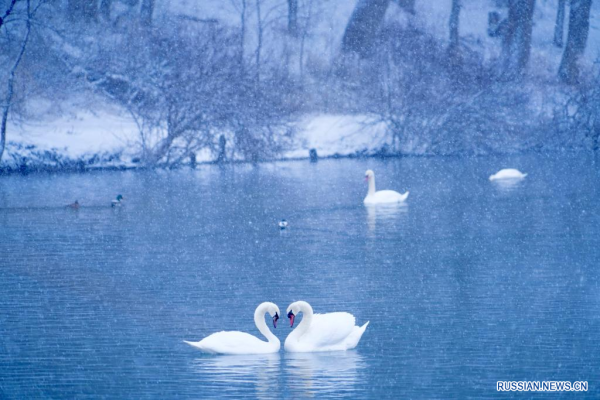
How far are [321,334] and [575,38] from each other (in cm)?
4128

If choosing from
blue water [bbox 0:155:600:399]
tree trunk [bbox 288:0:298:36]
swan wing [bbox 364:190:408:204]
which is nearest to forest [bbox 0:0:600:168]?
tree trunk [bbox 288:0:298:36]

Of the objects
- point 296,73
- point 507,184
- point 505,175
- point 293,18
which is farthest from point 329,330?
point 293,18

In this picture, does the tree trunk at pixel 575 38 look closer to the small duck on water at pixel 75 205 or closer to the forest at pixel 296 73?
the forest at pixel 296 73

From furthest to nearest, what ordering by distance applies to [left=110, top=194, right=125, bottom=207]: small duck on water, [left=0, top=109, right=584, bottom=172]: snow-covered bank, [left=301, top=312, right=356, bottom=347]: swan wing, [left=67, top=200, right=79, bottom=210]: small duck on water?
[left=0, top=109, right=584, bottom=172]: snow-covered bank < [left=110, top=194, right=125, bottom=207]: small duck on water < [left=67, top=200, right=79, bottom=210]: small duck on water < [left=301, top=312, right=356, bottom=347]: swan wing

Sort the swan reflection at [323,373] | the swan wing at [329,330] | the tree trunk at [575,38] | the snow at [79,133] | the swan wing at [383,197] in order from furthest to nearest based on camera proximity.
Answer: the tree trunk at [575,38], the snow at [79,133], the swan wing at [383,197], the swan wing at [329,330], the swan reflection at [323,373]

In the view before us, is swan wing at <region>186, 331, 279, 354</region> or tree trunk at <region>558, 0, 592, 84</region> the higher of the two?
tree trunk at <region>558, 0, 592, 84</region>

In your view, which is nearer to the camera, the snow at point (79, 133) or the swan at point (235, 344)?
the swan at point (235, 344)

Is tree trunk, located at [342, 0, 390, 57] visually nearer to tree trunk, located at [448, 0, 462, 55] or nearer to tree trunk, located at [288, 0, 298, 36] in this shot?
tree trunk, located at [288, 0, 298, 36]

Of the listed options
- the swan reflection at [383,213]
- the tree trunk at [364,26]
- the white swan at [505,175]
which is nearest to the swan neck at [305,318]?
the swan reflection at [383,213]

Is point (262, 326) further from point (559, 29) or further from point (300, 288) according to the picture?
point (559, 29)

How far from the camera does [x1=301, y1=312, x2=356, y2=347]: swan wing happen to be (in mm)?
8898

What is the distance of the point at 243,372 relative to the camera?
838 cm

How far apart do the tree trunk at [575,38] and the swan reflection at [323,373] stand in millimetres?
38226

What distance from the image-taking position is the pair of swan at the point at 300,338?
28.9 ft
